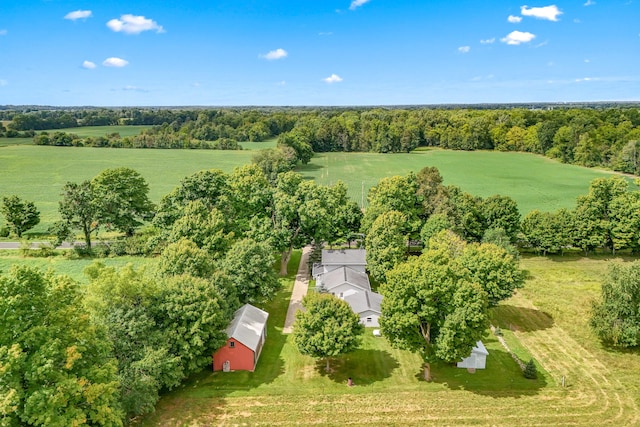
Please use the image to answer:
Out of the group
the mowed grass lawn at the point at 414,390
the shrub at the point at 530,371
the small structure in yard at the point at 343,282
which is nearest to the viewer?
the mowed grass lawn at the point at 414,390

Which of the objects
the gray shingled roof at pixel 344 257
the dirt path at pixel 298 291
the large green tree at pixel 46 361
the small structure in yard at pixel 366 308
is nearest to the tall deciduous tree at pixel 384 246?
the gray shingled roof at pixel 344 257

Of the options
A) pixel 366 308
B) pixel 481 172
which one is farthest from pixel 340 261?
pixel 481 172

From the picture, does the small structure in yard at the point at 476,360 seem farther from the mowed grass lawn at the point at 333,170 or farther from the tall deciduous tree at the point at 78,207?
the mowed grass lawn at the point at 333,170

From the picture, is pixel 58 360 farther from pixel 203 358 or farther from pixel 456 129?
pixel 456 129

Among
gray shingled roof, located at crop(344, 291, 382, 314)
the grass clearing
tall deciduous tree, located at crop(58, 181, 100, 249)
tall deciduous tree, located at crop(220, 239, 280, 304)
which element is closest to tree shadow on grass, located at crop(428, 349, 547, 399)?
gray shingled roof, located at crop(344, 291, 382, 314)

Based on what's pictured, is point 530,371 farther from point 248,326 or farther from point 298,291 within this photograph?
point 298,291

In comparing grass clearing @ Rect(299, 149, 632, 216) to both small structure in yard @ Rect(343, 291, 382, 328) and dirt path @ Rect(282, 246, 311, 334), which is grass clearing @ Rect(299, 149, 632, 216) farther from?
small structure in yard @ Rect(343, 291, 382, 328)
